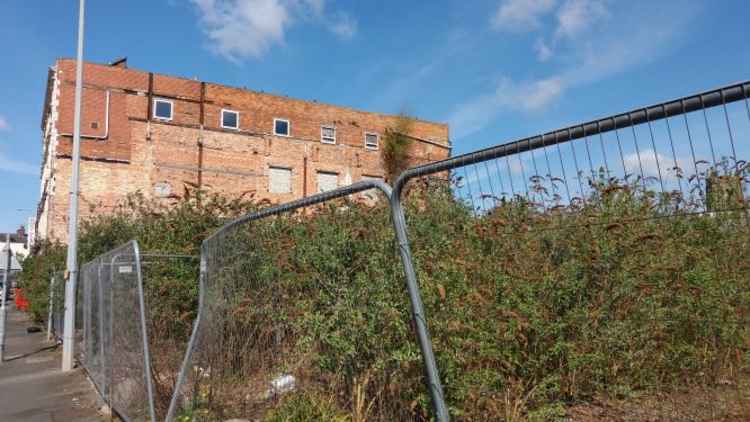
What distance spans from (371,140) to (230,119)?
885cm

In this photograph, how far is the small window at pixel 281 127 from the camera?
3312cm

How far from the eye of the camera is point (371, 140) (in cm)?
3634

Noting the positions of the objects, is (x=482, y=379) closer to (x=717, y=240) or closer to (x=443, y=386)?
(x=443, y=386)

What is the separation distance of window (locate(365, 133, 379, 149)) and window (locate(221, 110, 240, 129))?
8.11m

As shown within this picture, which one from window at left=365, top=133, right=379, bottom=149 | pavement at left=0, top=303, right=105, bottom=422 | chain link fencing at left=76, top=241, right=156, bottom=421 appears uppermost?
window at left=365, top=133, right=379, bottom=149

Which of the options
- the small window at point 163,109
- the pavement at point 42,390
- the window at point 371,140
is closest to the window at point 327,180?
the window at point 371,140

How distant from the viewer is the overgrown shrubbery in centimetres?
292

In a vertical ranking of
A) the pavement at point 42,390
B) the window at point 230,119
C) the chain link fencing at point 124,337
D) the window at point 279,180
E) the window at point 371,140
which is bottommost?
the pavement at point 42,390

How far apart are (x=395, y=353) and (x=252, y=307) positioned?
1.75 meters

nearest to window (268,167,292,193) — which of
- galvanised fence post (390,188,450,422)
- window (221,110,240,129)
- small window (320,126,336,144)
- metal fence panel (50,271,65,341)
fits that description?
small window (320,126,336,144)

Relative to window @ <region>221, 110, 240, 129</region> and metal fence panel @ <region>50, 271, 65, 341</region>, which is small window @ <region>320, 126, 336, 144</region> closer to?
window @ <region>221, 110, 240, 129</region>

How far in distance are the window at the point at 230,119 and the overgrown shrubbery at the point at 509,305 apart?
28.3 metres

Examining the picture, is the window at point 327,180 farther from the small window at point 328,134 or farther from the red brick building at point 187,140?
the small window at point 328,134

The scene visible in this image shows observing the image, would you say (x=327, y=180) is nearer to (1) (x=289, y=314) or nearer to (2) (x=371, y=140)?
(2) (x=371, y=140)
